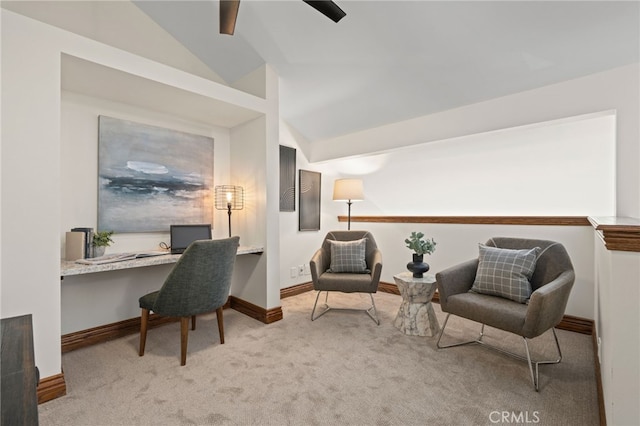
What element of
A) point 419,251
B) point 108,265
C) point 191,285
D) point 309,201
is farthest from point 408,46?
point 108,265

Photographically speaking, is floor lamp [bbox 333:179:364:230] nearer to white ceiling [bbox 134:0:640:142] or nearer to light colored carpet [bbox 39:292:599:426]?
white ceiling [bbox 134:0:640:142]

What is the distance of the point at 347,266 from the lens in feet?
10.3

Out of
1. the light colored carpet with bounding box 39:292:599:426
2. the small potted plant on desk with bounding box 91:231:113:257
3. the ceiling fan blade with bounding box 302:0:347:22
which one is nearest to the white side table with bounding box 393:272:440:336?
the light colored carpet with bounding box 39:292:599:426

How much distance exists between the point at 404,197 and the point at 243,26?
2726mm

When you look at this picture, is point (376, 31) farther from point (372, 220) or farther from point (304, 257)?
point (304, 257)

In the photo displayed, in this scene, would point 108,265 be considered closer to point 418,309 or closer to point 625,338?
point 418,309

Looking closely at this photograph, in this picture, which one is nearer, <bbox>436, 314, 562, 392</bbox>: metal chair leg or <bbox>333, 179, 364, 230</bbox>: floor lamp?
<bbox>436, 314, 562, 392</bbox>: metal chair leg

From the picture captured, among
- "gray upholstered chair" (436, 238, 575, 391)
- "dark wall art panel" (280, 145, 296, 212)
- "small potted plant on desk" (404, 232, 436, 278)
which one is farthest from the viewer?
"dark wall art panel" (280, 145, 296, 212)

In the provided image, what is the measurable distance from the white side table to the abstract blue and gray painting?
2196 mm

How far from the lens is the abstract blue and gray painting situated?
8.38 feet

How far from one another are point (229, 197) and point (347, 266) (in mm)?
1448

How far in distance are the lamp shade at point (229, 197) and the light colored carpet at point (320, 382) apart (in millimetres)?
1258

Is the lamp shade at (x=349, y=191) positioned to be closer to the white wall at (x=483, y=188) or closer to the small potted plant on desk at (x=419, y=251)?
the white wall at (x=483, y=188)

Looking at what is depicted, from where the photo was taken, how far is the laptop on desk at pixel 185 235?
2.71 metres
